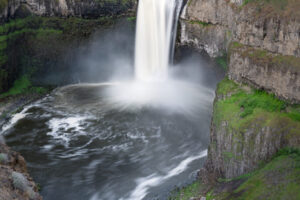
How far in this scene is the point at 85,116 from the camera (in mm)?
20500

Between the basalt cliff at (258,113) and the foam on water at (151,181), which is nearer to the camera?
the basalt cliff at (258,113)

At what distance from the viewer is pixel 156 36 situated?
2541 cm

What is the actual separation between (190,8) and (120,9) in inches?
276

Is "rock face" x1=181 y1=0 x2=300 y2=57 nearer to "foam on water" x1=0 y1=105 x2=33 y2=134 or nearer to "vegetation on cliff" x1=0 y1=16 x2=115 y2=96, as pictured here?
"vegetation on cliff" x1=0 y1=16 x2=115 y2=96

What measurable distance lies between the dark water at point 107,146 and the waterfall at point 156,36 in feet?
10.6

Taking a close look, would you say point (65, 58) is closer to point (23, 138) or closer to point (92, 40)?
point (92, 40)

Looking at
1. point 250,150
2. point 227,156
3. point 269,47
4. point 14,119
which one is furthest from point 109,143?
point 269,47

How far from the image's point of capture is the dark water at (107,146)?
13.3 m

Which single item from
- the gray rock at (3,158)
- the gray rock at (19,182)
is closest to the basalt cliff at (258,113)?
the gray rock at (19,182)

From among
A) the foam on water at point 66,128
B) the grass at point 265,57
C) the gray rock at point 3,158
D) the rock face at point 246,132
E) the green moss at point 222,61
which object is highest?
the grass at point 265,57

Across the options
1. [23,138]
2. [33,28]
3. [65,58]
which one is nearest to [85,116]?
[23,138]

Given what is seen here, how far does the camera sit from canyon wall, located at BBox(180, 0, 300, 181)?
10.8m

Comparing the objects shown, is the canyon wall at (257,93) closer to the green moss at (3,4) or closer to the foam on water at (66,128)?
the foam on water at (66,128)

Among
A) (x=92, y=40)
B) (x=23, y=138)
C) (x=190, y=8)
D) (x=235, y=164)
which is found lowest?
(x=23, y=138)
